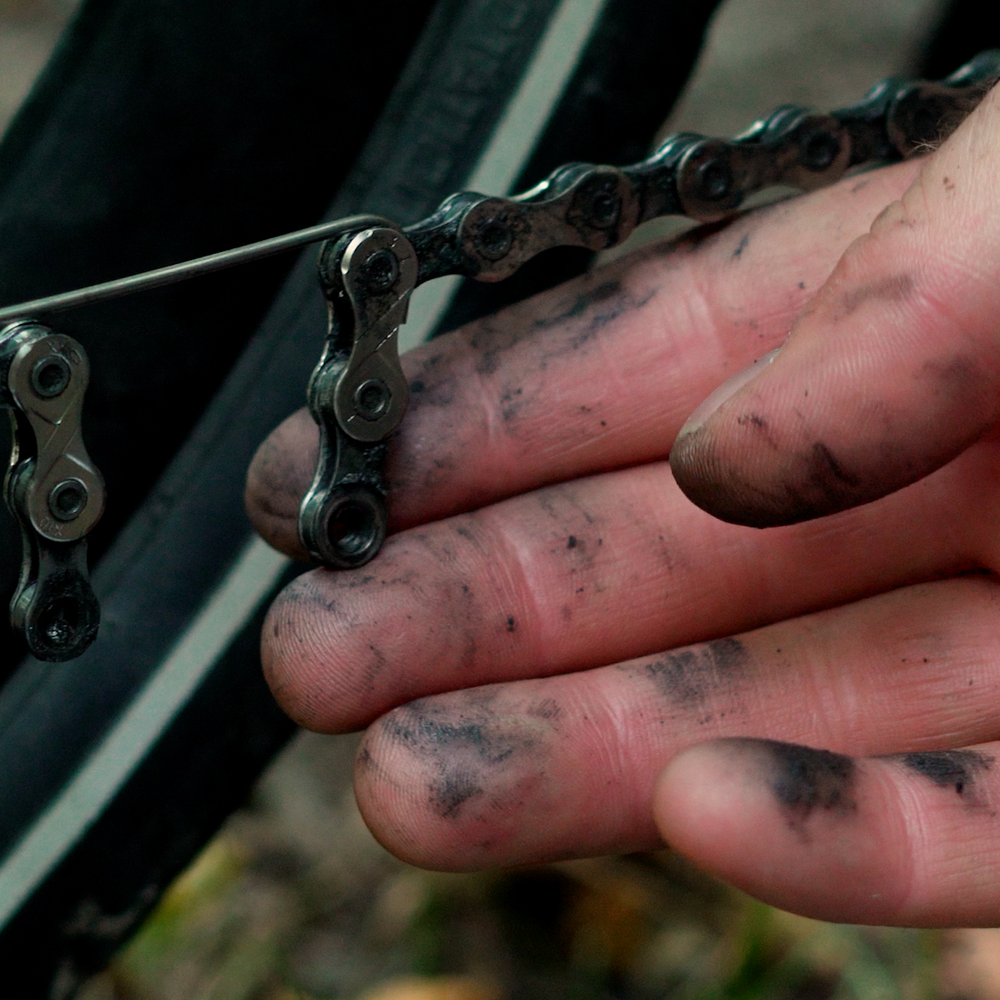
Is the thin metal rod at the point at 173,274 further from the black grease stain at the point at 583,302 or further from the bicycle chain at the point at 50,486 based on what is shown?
the black grease stain at the point at 583,302

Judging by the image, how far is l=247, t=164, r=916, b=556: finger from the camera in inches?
35.0

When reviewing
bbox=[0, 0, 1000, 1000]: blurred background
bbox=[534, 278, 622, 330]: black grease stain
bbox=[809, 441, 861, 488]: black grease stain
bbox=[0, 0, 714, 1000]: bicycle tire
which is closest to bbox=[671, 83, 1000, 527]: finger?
bbox=[809, 441, 861, 488]: black grease stain

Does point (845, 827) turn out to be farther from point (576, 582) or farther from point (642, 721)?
point (576, 582)

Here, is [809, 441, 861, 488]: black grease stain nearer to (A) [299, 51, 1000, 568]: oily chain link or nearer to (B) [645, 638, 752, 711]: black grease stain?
(B) [645, 638, 752, 711]: black grease stain

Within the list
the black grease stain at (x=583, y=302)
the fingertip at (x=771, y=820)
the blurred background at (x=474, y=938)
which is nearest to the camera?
the fingertip at (x=771, y=820)

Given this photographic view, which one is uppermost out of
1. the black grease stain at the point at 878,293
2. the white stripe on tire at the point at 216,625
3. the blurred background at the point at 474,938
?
the black grease stain at the point at 878,293

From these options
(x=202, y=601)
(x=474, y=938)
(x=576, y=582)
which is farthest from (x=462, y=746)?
(x=474, y=938)

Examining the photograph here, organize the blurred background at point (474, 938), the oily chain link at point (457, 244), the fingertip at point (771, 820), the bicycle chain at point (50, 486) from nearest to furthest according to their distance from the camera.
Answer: the fingertip at point (771, 820) < the bicycle chain at point (50, 486) < the oily chain link at point (457, 244) < the blurred background at point (474, 938)

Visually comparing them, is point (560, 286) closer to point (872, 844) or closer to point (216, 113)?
point (216, 113)

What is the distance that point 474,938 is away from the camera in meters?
1.27

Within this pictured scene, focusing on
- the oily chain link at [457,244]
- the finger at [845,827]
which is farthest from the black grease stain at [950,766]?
the oily chain link at [457,244]

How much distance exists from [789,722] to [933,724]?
3.8 inches

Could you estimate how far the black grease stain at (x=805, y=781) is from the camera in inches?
24.5

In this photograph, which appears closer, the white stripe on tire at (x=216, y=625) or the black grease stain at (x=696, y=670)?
the black grease stain at (x=696, y=670)
